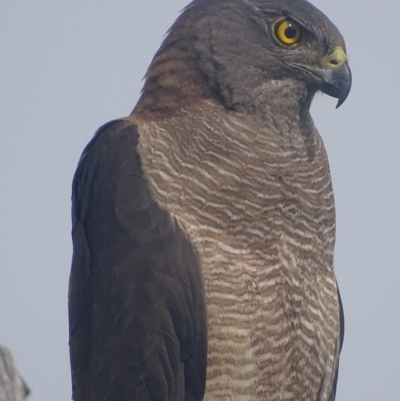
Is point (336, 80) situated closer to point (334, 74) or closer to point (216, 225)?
point (334, 74)


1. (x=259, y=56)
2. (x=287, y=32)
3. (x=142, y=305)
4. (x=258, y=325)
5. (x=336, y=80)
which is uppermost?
(x=287, y=32)

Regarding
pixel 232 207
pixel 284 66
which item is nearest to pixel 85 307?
pixel 232 207

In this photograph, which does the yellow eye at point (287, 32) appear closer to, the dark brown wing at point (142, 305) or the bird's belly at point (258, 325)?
the dark brown wing at point (142, 305)

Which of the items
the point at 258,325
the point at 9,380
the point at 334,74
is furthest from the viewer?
the point at 334,74

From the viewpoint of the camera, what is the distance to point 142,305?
8.34 m

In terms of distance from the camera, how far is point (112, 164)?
28.2 ft

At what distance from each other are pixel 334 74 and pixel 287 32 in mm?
427

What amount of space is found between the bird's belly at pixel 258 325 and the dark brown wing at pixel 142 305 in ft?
0.32

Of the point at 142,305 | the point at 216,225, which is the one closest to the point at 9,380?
the point at 142,305

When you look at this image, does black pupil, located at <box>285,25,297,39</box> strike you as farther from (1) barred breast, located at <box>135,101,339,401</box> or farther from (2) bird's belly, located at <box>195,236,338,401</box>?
(2) bird's belly, located at <box>195,236,338,401</box>

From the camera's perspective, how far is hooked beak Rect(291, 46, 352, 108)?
8.90 m

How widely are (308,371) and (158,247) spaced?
1306mm

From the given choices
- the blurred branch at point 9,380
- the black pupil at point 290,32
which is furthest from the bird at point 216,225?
the blurred branch at point 9,380

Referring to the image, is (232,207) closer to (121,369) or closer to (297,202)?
(297,202)
